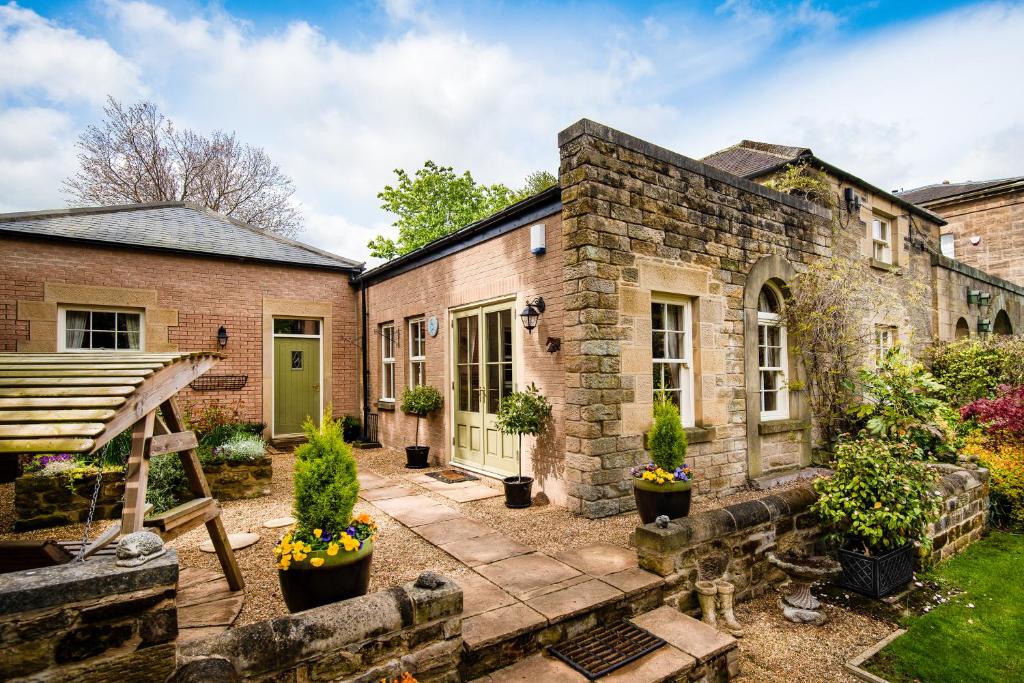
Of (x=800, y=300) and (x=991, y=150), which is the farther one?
(x=991, y=150)

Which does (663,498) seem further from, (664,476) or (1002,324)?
(1002,324)

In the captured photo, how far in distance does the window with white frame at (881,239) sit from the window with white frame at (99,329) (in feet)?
47.6

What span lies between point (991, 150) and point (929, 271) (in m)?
44.3

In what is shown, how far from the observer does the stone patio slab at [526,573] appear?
3647mm

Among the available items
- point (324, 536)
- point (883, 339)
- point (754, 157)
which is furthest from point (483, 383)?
point (883, 339)

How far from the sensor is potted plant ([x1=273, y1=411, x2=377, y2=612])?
268cm

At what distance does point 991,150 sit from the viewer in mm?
40469

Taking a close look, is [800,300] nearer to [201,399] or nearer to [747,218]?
[747,218]

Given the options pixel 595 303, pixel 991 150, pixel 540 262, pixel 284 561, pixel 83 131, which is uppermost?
pixel 991 150

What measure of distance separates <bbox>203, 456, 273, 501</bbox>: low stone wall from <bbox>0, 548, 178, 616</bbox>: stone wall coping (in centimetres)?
485

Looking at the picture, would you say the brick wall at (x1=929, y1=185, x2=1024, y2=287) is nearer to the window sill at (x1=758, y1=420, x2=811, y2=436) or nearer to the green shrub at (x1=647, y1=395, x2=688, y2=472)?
the window sill at (x1=758, y1=420, x2=811, y2=436)

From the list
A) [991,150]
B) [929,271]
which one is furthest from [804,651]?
[991,150]

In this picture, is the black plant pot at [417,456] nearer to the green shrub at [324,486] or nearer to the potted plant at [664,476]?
the potted plant at [664,476]

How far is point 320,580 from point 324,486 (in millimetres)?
517
